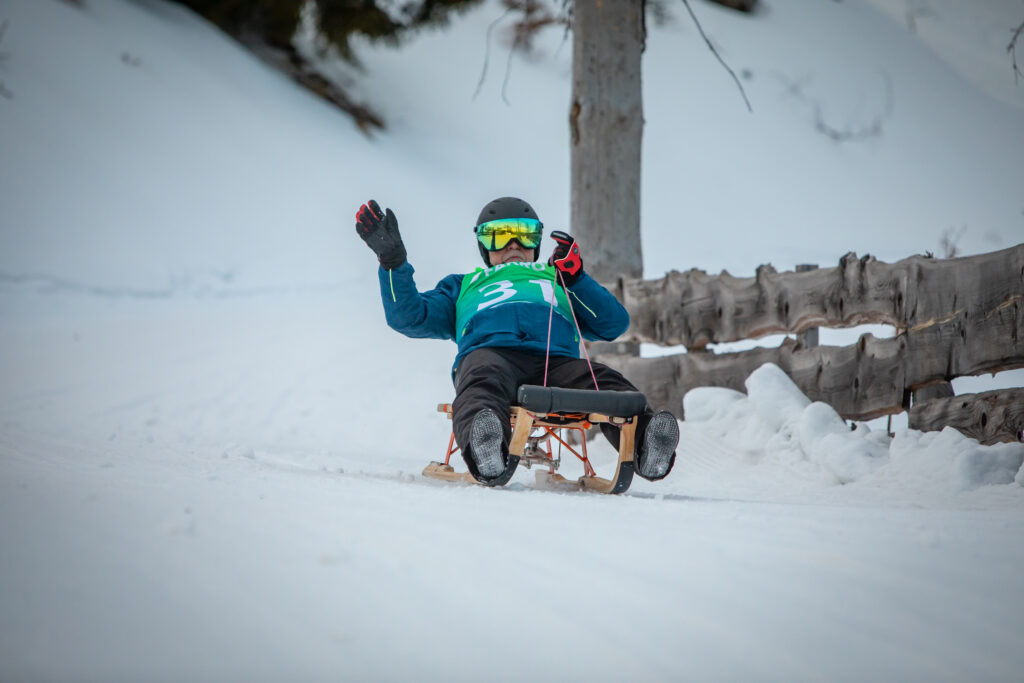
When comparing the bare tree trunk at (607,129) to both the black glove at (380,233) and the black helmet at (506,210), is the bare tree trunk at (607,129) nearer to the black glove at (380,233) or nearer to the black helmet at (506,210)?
the black helmet at (506,210)

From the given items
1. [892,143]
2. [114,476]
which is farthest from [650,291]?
[892,143]

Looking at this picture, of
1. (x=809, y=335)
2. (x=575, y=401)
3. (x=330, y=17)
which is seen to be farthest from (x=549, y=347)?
(x=330, y=17)

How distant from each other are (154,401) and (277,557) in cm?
454

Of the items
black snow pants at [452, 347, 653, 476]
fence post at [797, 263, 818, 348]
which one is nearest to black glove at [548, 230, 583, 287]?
black snow pants at [452, 347, 653, 476]

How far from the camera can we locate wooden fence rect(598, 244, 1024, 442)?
3203 mm

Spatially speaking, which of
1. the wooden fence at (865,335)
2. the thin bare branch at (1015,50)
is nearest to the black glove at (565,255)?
the wooden fence at (865,335)

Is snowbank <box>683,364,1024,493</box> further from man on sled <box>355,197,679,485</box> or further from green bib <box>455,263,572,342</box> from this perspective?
green bib <box>455,263,572,342</box>

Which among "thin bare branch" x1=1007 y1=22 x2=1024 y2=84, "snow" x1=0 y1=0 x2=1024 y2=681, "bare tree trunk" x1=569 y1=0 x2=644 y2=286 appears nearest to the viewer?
"snow" x1=0 y1=0 x2=1024 y2=681

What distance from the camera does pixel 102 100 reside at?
33.5ft

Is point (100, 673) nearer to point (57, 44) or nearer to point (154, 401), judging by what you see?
point (154, 401)

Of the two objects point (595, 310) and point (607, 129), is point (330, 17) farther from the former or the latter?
point (595, 310)

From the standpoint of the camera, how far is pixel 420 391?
19.0ft

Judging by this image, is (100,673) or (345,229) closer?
(100,673)

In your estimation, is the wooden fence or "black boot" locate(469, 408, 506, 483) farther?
the wooden fence
